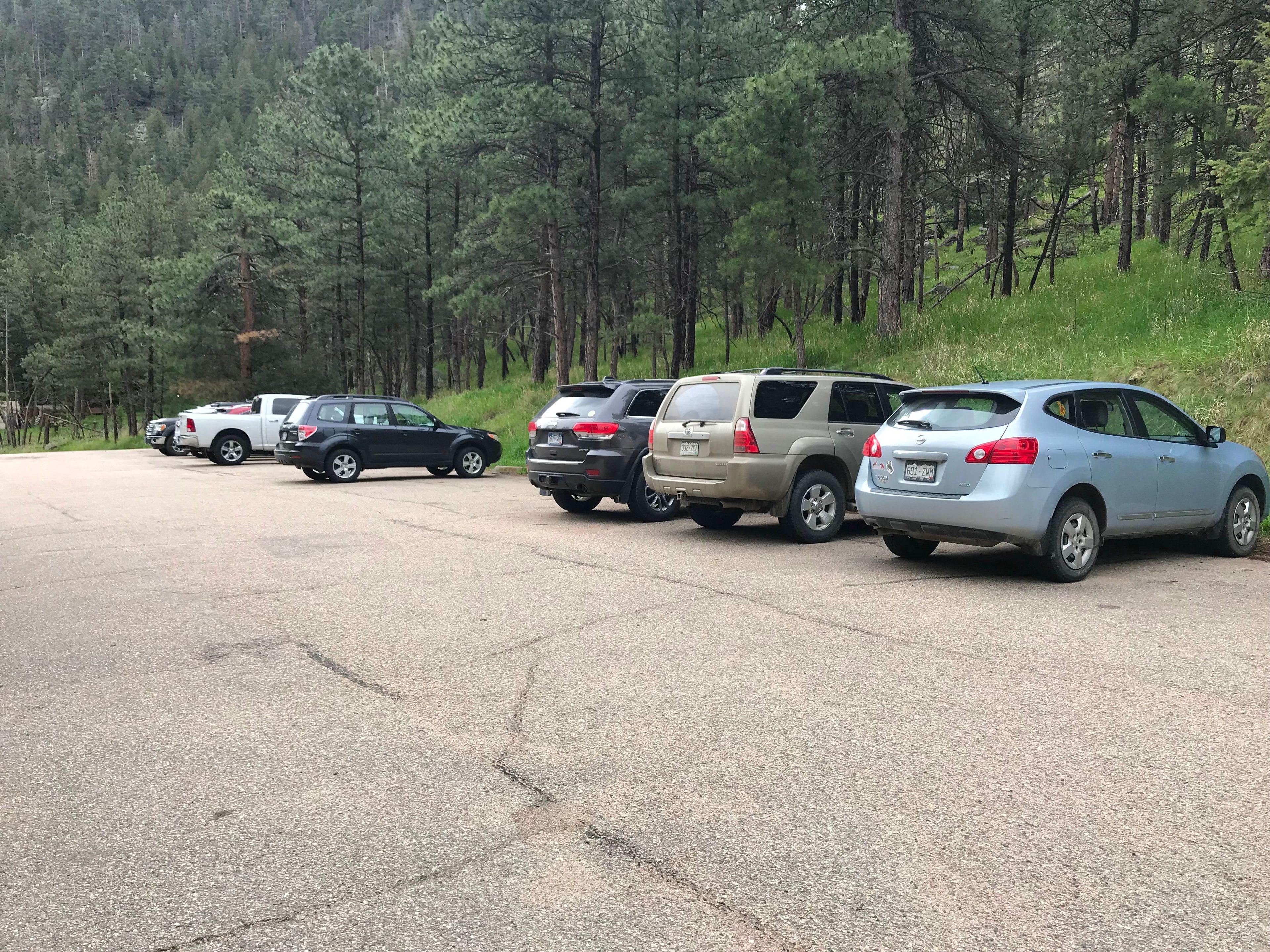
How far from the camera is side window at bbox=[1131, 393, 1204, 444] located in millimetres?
8938

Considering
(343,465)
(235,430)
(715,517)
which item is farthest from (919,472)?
(235,430)

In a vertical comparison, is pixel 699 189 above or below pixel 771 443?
above

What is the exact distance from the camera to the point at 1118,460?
8445 mm

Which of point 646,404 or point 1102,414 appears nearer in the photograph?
point 1102,414

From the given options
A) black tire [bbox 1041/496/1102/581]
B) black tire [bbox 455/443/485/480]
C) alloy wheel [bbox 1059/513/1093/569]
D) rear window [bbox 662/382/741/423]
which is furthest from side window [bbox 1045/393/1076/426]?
black tire [bbox 455/443/485/480]

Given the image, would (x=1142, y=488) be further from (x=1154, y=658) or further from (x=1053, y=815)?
(x=1053, y=815)

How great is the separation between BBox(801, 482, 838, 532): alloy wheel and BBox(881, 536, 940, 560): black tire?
3.78ft

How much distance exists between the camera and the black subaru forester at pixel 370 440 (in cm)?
1945

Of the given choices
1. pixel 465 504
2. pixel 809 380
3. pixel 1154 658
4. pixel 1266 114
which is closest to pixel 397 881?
pixel 1154 658

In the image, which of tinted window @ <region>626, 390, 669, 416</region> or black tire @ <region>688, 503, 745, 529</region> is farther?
tinted window @ <region>626, 390, 669, 416</region>

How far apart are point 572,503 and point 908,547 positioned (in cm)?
588

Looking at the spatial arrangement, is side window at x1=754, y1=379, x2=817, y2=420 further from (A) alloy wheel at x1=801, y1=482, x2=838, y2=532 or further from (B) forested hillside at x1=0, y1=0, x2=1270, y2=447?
(B) forested hillside at x1=0, y1=0, x2=1270, y2=447

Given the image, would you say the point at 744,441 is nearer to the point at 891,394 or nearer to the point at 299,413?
the point at 891,394

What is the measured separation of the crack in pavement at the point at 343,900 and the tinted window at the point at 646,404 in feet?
31.3
